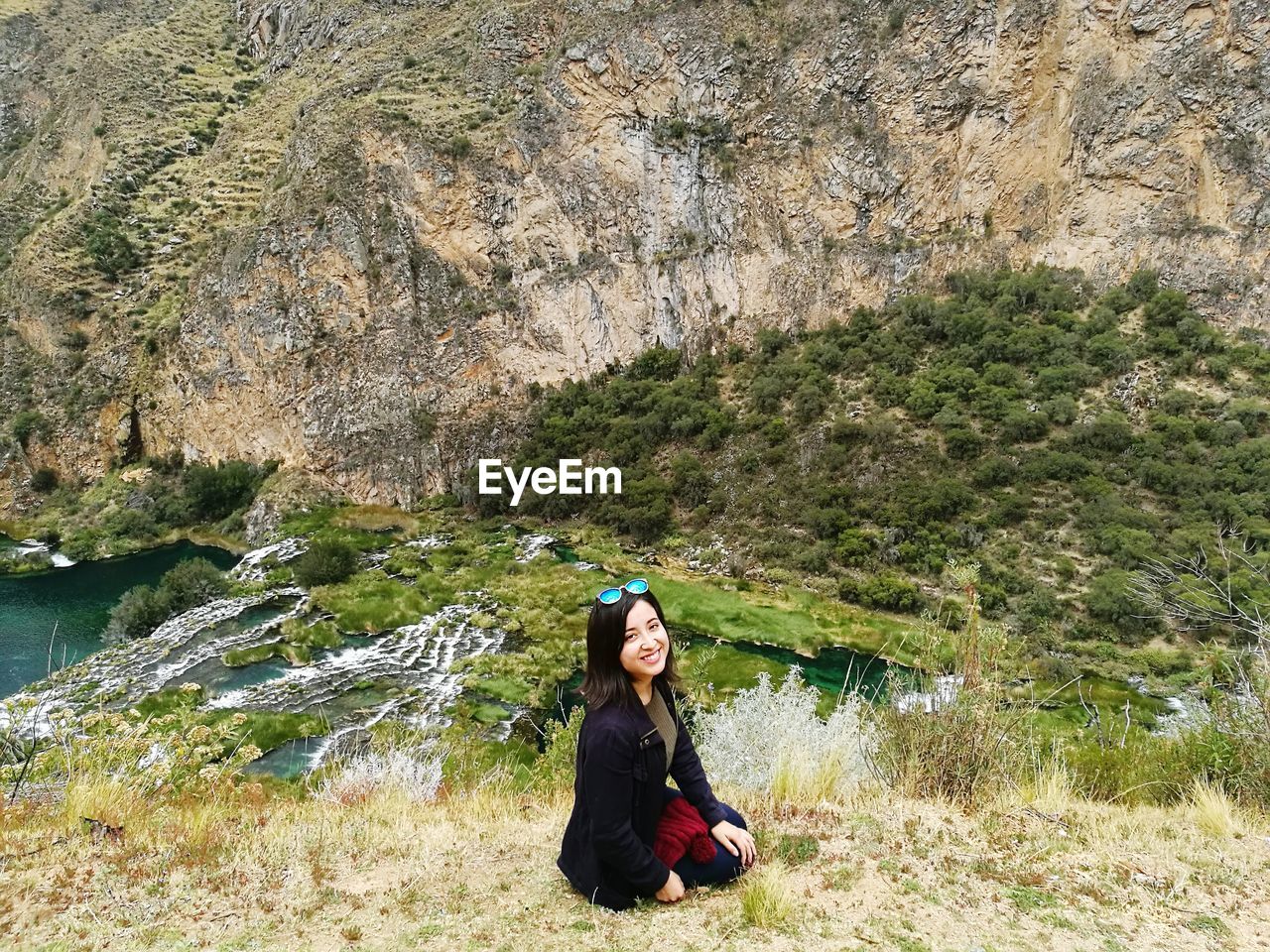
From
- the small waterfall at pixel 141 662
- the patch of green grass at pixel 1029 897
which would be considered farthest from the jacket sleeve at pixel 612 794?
the small waterfall at pixel 141 662

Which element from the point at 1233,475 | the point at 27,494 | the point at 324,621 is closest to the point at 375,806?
the point at 324,621

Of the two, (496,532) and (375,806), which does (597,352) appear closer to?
(496,532)

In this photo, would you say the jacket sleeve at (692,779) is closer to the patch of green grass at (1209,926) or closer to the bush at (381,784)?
the patch of green grass at (1209,926)

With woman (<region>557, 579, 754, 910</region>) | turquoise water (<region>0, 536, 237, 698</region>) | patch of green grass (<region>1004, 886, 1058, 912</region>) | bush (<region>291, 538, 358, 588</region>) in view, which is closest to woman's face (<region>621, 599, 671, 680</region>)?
woman (<region>557, 579, 754, 910</region>)

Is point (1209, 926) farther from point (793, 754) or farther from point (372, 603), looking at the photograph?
point (372, 603)

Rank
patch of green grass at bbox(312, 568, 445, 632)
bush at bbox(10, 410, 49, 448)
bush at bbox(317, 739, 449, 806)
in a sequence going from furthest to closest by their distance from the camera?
bush at bbox(10, 410, 49, 448) → patch of green grass at bbox(312, 568, 445, 632) → bush at bbox(317, 739, 449, 806)

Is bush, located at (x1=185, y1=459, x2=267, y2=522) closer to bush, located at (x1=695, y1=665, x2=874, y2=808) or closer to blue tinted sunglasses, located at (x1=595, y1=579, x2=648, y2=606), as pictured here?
bush, located at (x1=695, y1=665, x2=874, y2=808)

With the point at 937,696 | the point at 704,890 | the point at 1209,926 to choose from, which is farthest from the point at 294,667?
the point at 1209,926
